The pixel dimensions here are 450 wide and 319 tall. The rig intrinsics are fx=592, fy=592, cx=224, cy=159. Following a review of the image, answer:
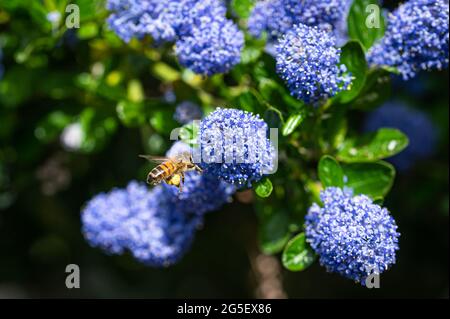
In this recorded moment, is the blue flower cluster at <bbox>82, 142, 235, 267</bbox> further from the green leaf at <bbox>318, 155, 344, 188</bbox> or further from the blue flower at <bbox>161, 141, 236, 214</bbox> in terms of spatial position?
the green leaf at <bbox>318, 155, 344, 188</bbox>

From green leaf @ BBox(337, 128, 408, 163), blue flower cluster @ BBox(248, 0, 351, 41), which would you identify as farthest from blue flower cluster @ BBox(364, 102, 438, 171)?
blue flower cluster @ BBox(248, 0, 351, 41)

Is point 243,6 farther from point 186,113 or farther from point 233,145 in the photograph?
point 233,145

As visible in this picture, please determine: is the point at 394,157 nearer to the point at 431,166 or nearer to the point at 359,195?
the point at 431,166

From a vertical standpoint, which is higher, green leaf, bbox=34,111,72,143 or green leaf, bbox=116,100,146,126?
green leaf, bbox=116,100,146,126

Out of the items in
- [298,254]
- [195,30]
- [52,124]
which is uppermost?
[195,30]

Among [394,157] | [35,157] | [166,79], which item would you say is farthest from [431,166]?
[35,157]

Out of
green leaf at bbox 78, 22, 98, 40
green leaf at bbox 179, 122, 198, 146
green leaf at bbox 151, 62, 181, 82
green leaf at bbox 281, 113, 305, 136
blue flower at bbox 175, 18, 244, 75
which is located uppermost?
blue flower at bbox 175, 18, 244, 75

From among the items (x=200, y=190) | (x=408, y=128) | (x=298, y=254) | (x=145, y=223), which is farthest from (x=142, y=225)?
(x=408, y=128)
